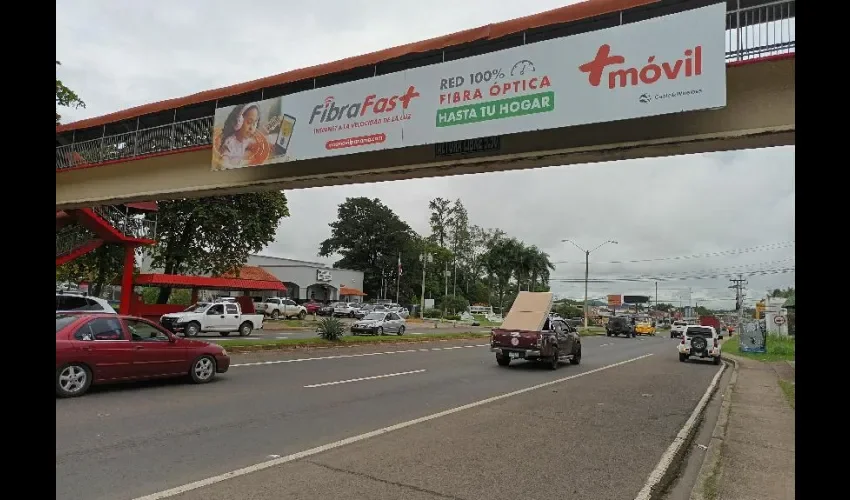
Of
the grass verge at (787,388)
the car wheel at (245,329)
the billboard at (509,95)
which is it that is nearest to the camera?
the billboard at (509,95)

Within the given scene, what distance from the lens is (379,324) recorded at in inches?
1303

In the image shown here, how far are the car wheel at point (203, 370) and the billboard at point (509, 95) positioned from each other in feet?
19.7

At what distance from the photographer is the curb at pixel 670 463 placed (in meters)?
5.96

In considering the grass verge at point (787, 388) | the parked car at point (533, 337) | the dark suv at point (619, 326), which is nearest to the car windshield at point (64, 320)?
the parked car at point (533, 337)

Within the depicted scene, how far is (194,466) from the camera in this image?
6.05 meters

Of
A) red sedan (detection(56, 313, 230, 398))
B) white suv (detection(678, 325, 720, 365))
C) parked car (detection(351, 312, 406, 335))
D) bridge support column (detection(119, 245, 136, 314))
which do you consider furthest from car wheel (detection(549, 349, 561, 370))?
bridge support column (detection(119, 245, 136, 314))

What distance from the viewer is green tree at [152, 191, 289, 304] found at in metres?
32.9

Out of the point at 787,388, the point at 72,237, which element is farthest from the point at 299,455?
the point at 72,237

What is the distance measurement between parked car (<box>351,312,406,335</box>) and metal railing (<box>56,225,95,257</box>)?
46.1 ft

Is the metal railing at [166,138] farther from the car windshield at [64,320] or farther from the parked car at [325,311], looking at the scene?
the parked car at [325,311]

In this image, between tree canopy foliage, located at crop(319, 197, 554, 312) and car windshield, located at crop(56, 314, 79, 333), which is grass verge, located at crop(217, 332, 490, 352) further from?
tree canopy foliage, located at crop(319, 197, 554, 312)

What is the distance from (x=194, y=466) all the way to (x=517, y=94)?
9.47m
